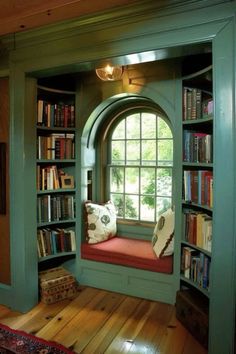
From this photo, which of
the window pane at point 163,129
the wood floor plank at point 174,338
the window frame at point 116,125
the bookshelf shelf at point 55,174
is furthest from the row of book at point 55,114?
the wood floor plank at point 174,338

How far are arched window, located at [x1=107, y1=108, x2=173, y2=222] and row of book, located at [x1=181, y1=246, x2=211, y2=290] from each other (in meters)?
0.80

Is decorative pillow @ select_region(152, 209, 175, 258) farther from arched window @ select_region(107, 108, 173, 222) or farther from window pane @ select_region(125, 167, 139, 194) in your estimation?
window pane @ select_region(125, 167, 139, 194)

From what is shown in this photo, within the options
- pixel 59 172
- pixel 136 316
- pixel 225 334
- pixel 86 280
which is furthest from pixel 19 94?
pixel 225 334

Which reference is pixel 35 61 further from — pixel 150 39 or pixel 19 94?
pixel 150 39

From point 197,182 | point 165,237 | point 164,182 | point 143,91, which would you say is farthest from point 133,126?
point 165,237

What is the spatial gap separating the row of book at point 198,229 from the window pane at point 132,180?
0.97 meters

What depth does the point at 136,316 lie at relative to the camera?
2588 mm

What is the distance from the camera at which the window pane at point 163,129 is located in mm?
3240

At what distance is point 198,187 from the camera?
2.44 metres

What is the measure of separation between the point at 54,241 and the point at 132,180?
3.89 feet

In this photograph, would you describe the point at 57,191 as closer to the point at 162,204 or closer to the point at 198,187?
the point at 162,204

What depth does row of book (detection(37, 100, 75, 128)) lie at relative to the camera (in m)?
2.87

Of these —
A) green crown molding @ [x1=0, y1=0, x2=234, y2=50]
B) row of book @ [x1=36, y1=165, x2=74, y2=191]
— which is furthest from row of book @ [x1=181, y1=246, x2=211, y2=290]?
green crown molding @ [x1=0, y1=0, x2=234, y2=50]

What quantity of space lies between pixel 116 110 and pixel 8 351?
2630mm
